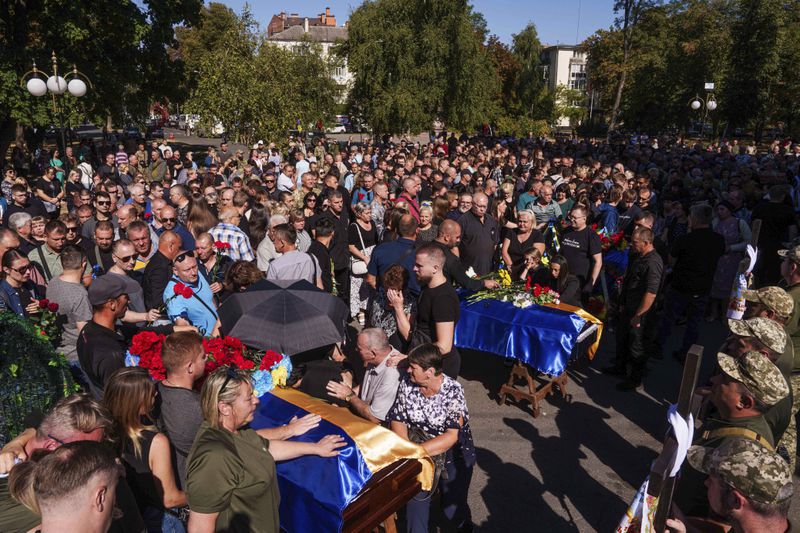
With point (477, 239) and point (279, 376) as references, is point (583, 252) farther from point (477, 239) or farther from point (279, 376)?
point (279, 376)

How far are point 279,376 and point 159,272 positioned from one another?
7.38 ft

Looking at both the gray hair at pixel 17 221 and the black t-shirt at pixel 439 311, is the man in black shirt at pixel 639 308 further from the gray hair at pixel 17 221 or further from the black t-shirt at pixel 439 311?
the gray hair at pixel 17 221

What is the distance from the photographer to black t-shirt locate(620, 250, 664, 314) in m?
6.25

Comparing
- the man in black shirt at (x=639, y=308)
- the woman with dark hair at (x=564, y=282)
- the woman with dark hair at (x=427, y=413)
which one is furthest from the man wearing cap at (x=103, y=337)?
the man in black shirt at (x=639, y=308)

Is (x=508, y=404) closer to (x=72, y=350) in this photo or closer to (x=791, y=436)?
(x=791, y=436)

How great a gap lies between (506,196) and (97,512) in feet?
31.2

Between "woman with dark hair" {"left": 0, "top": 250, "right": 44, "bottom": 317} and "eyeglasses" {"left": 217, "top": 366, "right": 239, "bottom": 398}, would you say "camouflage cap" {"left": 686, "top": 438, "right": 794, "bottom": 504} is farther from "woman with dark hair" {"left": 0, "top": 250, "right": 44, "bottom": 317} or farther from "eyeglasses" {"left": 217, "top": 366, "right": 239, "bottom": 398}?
"woman with dark hair" {"left": 0, "top": 250, "right": 44, "bottom": 317}

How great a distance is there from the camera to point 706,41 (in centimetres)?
3856

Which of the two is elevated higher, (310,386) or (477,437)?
(310,386)

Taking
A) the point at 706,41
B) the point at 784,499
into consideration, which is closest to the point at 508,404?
the point at 784,499

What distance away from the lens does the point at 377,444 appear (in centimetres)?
348

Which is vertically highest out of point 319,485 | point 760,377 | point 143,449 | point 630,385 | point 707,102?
point 707,102

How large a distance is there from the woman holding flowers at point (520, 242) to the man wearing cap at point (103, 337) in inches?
193

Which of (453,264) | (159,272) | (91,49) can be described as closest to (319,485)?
(453,264)
